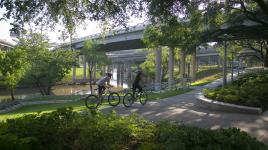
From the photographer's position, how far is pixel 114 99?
63.1ft

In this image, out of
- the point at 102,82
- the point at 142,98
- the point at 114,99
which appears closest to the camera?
the point at 102,82

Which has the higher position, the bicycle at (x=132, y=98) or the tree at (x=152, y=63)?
the tree at (x=152, y=63)

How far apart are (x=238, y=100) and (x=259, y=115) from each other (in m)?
2.12

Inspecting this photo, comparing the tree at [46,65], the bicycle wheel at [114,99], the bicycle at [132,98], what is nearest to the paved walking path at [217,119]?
the bicycle at [132,98]

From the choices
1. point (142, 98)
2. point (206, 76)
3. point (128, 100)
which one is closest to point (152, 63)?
point (206, 76)

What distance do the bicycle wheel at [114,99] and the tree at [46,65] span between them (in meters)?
34.4

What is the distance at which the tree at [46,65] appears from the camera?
174 ft

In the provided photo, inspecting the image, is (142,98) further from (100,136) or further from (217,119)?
(100,136)

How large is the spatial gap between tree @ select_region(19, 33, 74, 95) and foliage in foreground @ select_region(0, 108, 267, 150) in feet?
148

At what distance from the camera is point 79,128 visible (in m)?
7.93

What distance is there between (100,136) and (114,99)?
1188 centimetres

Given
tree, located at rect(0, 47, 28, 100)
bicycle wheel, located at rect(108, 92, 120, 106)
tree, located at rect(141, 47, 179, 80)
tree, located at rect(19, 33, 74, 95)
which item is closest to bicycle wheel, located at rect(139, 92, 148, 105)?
bicycle wheel, located at rect(108, 92, 120, 106)

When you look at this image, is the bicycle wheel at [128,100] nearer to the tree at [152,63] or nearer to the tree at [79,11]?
the tree at [79,11]

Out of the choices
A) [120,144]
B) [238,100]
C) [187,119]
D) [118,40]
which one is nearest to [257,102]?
[238,100]
